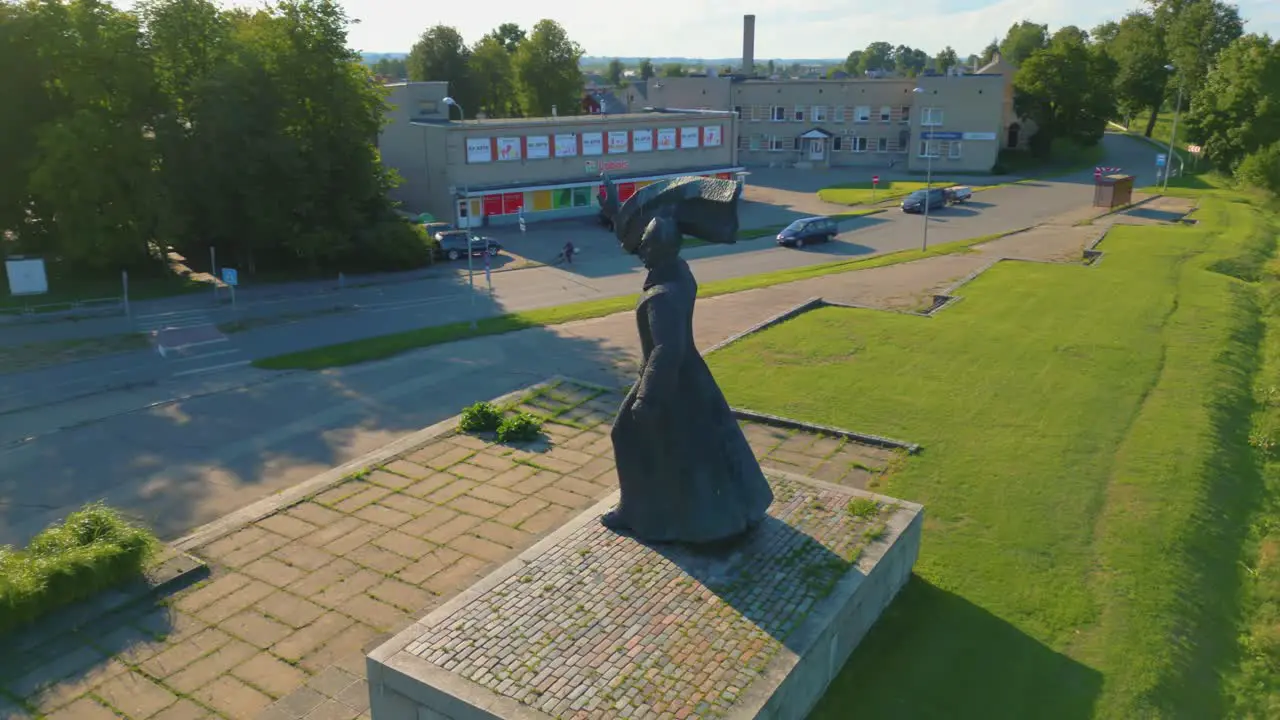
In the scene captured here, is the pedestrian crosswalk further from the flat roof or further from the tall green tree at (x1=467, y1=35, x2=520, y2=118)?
the tall green tree at (x1=467, y1=35, x2=520, y2=118)

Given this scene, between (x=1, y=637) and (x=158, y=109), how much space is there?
27983 mm

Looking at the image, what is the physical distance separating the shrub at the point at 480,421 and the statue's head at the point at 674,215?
6840 millimetres

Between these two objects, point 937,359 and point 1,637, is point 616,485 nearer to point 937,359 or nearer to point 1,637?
point 1,637

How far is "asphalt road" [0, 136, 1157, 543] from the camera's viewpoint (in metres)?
15.0

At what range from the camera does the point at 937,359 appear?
2025cm

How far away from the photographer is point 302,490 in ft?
46.7

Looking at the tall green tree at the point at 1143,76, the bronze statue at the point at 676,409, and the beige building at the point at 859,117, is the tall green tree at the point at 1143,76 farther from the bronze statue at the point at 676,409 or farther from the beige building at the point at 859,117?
the bronze statue at the point at 676,409

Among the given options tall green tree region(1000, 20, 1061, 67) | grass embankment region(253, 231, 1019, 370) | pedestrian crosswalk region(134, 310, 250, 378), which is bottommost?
pedestrian crosswalk region(134, 310, 250, 378)

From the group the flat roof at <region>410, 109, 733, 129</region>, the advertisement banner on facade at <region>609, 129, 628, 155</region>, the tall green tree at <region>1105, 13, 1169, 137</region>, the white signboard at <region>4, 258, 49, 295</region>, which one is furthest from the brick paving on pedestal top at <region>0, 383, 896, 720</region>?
the tall green tree at <region>1105, 13, 1169, 137</region>

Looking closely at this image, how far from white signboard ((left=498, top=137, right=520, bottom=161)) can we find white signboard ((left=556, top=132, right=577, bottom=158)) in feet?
8.82

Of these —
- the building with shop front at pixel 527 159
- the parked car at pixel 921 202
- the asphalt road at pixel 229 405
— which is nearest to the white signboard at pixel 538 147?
the building with shop front at pixel 527 159

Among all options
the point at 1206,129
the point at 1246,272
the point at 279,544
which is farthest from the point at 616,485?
the point at 1206,129

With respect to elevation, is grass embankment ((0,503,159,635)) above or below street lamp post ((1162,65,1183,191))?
below

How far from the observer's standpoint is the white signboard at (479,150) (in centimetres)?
4575
